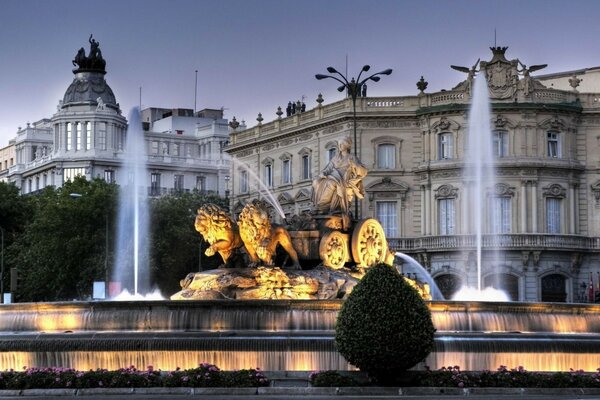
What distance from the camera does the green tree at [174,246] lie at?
77312 millimetres

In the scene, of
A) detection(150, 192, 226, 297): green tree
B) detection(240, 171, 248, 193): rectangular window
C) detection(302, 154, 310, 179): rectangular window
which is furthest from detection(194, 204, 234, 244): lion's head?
detection(240, 171, 248, 193): rectangular window

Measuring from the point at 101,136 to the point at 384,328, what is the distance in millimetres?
102683

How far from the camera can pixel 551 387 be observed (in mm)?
26484

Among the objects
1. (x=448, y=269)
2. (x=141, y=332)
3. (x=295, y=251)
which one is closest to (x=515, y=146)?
(x=448, y=269)

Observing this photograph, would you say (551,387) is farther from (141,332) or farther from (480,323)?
(141,332)

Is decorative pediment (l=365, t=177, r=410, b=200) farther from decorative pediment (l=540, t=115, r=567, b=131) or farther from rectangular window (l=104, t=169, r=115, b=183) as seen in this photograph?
rectangular window (l=104, t=169, r=115, b=183)

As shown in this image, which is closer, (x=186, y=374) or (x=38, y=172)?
(x=186, y=374)

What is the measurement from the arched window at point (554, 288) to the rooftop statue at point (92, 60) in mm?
63479

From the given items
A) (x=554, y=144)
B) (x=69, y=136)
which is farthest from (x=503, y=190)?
(x=69, y=136)

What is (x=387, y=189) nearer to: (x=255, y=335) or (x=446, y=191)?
(x=446, y=191)

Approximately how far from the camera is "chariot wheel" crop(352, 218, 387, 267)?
111 feet

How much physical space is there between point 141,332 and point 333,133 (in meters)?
57.5

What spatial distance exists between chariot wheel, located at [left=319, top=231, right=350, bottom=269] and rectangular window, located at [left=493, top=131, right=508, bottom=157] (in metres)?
49.0

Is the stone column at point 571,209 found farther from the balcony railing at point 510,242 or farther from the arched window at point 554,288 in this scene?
the arched window at point 554,288
